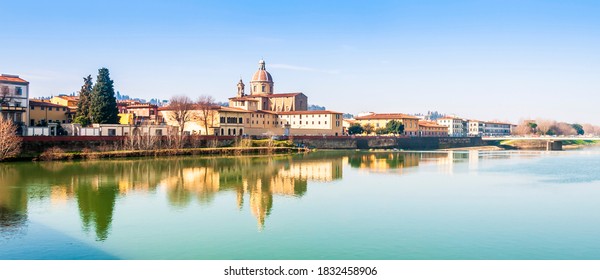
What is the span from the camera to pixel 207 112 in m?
55.8

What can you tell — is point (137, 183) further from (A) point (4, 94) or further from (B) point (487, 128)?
(B) point (487, 128)

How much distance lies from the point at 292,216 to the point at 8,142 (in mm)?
25769

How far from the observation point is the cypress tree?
46.2 metres

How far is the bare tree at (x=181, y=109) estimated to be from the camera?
176ft

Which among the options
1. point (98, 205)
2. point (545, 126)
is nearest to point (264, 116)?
point (98, 205)

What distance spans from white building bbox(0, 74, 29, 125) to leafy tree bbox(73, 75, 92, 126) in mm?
4346

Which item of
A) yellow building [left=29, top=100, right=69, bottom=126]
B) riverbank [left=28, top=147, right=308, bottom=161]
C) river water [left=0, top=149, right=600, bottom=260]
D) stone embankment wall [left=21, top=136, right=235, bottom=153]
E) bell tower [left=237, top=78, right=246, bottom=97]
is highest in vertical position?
bell tower [left=237, top=78, right=246, bottom=97]

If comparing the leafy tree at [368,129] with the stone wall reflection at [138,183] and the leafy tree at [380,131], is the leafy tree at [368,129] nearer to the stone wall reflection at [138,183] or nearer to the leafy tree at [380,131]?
the leafy tree at [380,131]

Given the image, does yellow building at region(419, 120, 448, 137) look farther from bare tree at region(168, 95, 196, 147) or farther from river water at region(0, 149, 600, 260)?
river water at region(0, 149, 600, 260)

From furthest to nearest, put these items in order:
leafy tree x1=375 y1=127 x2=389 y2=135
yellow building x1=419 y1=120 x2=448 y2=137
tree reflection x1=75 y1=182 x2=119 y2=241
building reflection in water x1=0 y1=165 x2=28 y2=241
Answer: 1. yellow building x1=419 y1=120 x2=448 y2=137
2. leafy tree x1=375 y1=127 x2=389 y2=135
3. tree reflection x1=75 y1=182 x2=119 y2=241
4. building reflection in water x1=0 y1=165 x2=28 y2=241

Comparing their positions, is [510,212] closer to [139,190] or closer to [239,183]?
[239,183]

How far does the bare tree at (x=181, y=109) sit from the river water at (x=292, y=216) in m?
24.7

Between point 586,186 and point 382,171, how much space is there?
39.9 feet

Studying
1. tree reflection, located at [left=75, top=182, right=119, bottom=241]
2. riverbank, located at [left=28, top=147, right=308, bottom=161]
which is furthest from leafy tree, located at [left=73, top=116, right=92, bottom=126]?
tree reflection, located at [left=75, top=182, right=119, bottom=241]
